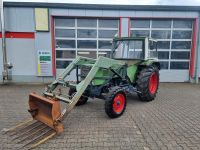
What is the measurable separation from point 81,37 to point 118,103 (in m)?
5.54

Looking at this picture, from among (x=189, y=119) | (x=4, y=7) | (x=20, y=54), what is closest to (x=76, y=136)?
(x=189, y=119)

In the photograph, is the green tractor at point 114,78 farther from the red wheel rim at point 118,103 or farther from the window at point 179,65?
the window at point 179,65

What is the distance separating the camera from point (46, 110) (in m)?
3.85

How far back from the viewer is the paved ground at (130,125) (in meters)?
3.33

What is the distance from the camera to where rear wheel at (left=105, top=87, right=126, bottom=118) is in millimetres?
4332

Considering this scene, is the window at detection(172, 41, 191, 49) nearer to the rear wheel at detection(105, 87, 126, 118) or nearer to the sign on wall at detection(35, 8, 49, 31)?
the rear wheel at detection(105, 87, 126, 118)

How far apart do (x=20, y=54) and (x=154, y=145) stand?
26.1 ft

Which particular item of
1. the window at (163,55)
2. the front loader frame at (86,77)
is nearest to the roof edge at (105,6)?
the window at (163,55)

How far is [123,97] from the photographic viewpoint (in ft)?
15.6

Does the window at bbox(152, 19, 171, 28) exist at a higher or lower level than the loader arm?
higher

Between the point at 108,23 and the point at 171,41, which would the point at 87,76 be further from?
the point at 171,41

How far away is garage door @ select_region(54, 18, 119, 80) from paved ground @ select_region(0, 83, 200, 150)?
3.62 m

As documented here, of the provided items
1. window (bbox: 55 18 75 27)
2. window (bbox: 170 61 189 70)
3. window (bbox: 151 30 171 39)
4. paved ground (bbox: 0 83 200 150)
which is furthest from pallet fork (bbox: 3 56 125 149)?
window (bbox: 170 61 189 70)

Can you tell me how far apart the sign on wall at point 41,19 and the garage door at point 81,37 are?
22.0 inches
